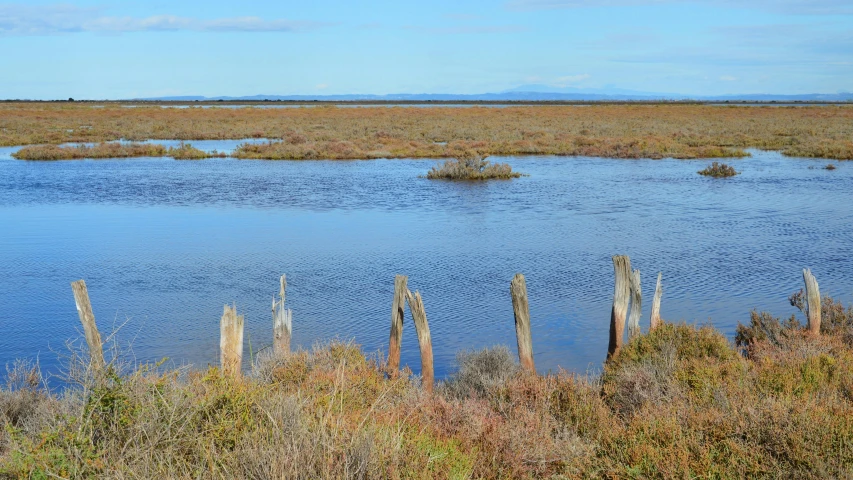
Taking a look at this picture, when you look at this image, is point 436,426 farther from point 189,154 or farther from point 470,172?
point 189,154

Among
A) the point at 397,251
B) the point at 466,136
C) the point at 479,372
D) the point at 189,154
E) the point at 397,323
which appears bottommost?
the point at 397,251

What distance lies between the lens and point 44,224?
880 inches

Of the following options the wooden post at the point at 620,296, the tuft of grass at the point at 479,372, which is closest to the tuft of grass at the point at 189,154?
the tuft of grass at the point at 479,372

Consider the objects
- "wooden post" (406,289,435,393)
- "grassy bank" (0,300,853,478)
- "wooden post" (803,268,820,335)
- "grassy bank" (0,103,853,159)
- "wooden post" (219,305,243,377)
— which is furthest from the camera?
"grassy bank" (0,103,853,159)

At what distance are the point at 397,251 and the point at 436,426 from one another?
11.9m

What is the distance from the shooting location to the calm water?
12.6m

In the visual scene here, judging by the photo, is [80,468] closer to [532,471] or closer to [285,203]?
[532,471]

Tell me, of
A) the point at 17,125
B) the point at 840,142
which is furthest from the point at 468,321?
the point at 17,125

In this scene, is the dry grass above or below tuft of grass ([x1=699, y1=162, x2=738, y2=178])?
above

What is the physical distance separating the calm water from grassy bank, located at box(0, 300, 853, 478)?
312 centimetres

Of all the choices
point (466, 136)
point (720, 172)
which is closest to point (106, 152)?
point (466, 136)

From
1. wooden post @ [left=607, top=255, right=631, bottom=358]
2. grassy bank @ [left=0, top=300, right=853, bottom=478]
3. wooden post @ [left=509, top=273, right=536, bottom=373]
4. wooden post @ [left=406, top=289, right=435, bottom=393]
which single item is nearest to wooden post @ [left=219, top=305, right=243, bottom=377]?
grassy bank @ [left=0, top=300, right=853, bottom=478]

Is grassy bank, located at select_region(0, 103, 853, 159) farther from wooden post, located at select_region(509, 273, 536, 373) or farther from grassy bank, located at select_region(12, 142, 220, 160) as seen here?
wooden post, located at select_region(509, 273, 536, 373)

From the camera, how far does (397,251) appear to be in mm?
18438
